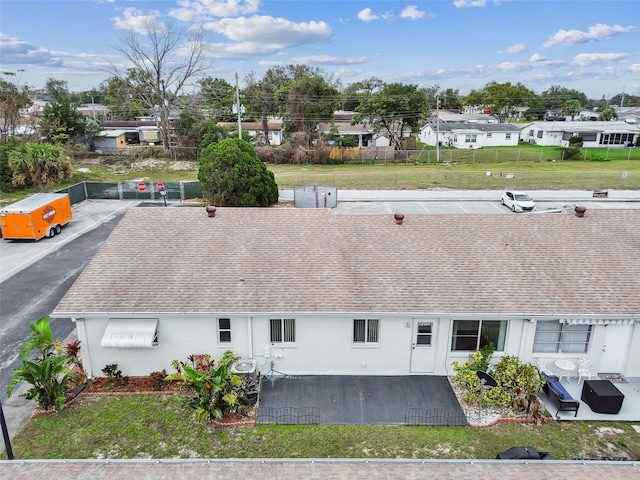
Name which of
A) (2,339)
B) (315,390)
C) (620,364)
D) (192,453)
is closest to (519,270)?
(620,364)

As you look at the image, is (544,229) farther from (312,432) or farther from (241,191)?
(241,191)

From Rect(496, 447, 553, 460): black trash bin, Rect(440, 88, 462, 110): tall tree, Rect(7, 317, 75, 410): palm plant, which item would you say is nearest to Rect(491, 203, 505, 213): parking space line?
Rect(496, 447, 553, 460): black trash bin

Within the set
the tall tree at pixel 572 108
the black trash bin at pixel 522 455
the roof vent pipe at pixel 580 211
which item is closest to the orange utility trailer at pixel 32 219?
the black trash bin at pixel 522 455

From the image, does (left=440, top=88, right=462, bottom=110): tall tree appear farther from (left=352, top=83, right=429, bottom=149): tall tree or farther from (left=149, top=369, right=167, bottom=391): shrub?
(left=149, top=369, right=167, bottom=391): shrub

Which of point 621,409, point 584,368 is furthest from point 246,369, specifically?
point 621,409

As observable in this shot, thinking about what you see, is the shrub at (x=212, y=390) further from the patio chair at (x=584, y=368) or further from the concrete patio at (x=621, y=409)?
the patio chair at (x=584, y=368)

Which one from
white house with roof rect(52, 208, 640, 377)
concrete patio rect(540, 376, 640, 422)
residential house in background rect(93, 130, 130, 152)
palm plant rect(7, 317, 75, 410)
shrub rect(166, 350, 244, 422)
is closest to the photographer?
shrub rect(166, 350, 244, 422)
